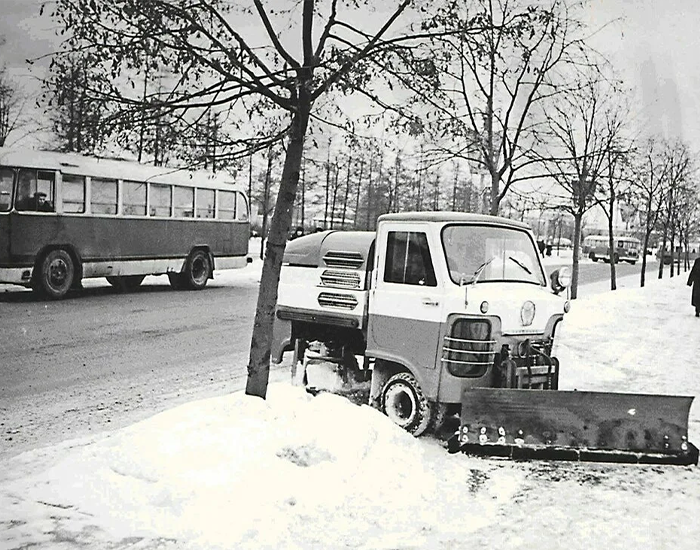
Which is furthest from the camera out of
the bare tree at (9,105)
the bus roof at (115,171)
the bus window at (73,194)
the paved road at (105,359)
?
the bus window at (73,194)

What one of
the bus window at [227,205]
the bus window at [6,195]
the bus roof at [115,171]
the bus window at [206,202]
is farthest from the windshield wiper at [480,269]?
the bus window at [227,205]

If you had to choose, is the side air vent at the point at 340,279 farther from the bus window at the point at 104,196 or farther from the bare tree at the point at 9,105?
the bus window at the point at 104,196

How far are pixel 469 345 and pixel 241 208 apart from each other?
15.3 metres

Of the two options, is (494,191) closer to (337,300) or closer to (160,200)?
(337,300)

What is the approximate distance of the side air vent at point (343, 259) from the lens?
269 inches

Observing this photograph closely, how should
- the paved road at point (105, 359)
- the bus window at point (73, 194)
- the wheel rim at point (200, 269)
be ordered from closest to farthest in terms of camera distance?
the paved road at point (105, 359), the bus window at point (73, 194), the wheel rim at point (200, 269)

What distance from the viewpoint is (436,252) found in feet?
20.4

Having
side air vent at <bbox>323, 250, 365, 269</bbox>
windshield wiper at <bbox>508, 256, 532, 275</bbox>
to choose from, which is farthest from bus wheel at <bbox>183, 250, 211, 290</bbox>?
windshield wiper at <bbox>508, 256, 532, 275</bbox>

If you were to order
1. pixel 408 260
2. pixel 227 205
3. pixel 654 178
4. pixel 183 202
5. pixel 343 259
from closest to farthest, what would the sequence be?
pixel 408 260 < pixel 343 259 < pixel 183 202 < pixel 227 205 < pixel 654 178

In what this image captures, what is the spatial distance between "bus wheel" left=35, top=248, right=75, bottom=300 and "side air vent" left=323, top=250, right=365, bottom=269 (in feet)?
30.7

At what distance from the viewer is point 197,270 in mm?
18875

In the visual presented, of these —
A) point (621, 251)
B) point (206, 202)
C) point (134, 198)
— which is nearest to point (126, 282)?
point (134, 198)

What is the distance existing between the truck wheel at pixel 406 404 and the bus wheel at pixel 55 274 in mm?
10181

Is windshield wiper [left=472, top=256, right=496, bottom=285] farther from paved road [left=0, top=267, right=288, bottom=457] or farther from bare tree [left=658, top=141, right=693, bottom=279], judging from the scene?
bare tree [left=658, top=141, right=693, bottom=279]
